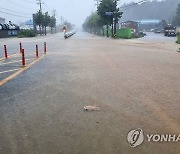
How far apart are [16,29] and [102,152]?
7611 cm

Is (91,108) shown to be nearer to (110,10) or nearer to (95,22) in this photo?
(110,10)

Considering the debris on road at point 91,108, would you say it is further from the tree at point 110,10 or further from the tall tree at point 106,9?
the tall tree at point 106,9

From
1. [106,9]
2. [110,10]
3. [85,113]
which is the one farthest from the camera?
[106,9]

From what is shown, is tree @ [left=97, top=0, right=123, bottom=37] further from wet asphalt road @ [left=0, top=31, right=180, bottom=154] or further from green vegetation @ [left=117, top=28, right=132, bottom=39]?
wet asphalt road @ [left=0, top=31, right=180, bottom=154]

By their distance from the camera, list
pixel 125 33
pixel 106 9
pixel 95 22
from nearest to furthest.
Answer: pixel 125 33 → pixel 106 9 → pixel 95 22

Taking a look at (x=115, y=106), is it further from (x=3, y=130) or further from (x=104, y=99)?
(x=3, y=130)

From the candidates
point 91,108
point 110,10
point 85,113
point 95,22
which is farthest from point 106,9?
point 85,113

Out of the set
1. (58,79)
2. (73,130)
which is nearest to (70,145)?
(73,130)

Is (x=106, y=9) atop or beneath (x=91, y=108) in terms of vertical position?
atop

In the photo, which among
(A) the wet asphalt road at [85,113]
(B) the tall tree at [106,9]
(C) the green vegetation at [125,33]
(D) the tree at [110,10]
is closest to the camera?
(A) the wet asphalt road at [85,113]

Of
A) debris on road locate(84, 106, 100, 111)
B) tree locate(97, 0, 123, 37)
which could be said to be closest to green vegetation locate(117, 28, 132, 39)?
tree locate(97, 0, 123, 37)

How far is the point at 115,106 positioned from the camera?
7059mm

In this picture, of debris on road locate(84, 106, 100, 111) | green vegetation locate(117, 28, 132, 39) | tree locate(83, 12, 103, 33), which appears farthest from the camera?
tree locate(83, 12, 103, 33)

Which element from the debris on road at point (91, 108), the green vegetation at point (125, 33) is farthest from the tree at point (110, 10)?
the debris on road at point (91, 108)
